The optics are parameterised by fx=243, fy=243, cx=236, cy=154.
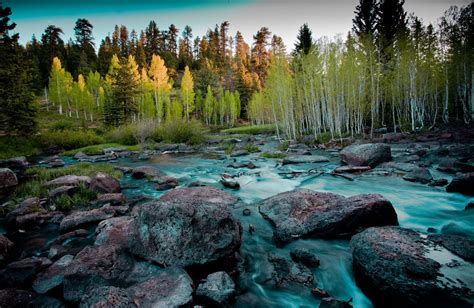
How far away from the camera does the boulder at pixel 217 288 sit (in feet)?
11.4

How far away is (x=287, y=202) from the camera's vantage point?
6.56 metres

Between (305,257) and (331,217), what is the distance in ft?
4.59

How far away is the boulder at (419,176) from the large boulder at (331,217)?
469 centimetres

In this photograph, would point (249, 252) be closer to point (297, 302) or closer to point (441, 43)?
point (297, 302)

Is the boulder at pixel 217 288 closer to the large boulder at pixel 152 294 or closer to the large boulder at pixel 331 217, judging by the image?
the large boulder at pixel 152 294

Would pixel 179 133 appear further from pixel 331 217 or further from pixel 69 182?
pixel 331 217

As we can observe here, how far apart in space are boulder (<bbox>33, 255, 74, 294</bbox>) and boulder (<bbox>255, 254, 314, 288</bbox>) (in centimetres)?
331

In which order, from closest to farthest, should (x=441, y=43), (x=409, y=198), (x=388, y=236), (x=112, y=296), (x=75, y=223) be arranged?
(x=112, y=296), (x=388, y=236), (x=75, y=223), (x=409, y=198), (x=441, y=43)

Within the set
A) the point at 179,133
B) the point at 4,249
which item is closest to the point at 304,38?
the point at 179,133

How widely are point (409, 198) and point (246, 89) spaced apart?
202 feet

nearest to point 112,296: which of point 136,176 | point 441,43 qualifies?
point 136,176

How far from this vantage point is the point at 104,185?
30.9 feet

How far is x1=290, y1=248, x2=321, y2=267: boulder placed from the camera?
4.51 metres

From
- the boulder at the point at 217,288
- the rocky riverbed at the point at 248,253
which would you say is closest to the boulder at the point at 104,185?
the rocky riverbed at the point at 248,253
